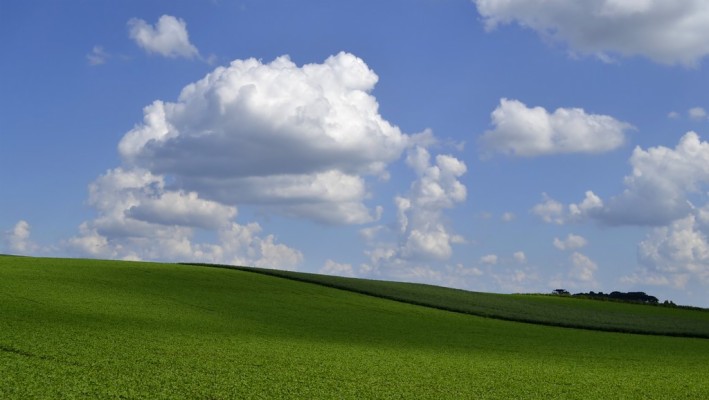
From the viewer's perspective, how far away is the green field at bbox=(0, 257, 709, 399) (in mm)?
13594

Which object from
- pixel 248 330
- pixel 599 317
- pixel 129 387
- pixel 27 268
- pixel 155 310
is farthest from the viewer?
pixel 599 317

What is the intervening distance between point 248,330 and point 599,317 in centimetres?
2841

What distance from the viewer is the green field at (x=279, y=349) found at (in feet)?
44.6

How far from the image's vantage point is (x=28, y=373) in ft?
A: 43.0

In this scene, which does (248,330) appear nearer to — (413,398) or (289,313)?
(289,313)

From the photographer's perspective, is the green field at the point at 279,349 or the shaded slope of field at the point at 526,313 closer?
the green field at the point at 279,349

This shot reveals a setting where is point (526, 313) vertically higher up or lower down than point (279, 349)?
higher up

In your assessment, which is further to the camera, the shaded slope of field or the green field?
the shaded slope of field

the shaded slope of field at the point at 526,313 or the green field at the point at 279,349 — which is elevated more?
the shaded slope of field at the point at 526,313

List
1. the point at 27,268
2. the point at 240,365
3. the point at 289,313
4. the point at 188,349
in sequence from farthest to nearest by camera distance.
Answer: the point at 27,268 → the point at 289,313 → the point at 188,349 → the point at 240,365

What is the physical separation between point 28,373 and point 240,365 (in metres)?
4.51

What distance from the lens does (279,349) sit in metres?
19.5

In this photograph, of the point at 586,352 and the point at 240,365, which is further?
the point at 586,352

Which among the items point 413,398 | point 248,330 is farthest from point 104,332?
point 413,398
